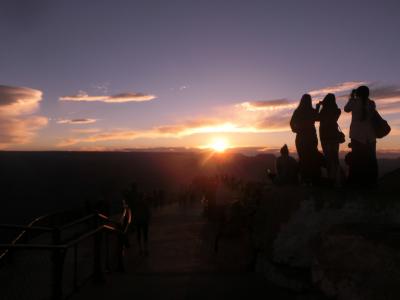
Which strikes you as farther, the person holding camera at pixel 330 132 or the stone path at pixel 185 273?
the person holding camera at pixel 330 132

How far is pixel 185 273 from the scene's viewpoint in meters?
8.22

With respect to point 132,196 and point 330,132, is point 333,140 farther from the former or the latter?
point 132,196

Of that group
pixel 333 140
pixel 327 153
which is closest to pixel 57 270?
pixel 327 153

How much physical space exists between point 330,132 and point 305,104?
0.73m

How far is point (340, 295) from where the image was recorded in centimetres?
580

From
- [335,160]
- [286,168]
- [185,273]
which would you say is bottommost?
[185,273]

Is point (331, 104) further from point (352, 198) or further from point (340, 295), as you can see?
point (340, 295)

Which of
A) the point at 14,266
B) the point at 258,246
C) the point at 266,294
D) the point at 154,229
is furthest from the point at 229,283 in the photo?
the point at 154,229

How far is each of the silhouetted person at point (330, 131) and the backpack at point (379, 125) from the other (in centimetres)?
82

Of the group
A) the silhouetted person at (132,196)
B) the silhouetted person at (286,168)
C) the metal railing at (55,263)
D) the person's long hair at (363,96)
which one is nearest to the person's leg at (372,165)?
the person's long hair at (363,96)

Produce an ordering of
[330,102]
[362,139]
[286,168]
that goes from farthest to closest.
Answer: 1. [286,168]
2. [330,102]
3. [362,139]

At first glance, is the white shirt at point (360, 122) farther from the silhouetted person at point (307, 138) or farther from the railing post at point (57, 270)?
the railing post at point (57, 270)

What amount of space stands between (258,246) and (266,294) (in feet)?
4.89

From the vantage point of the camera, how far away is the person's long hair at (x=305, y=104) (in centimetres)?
860
